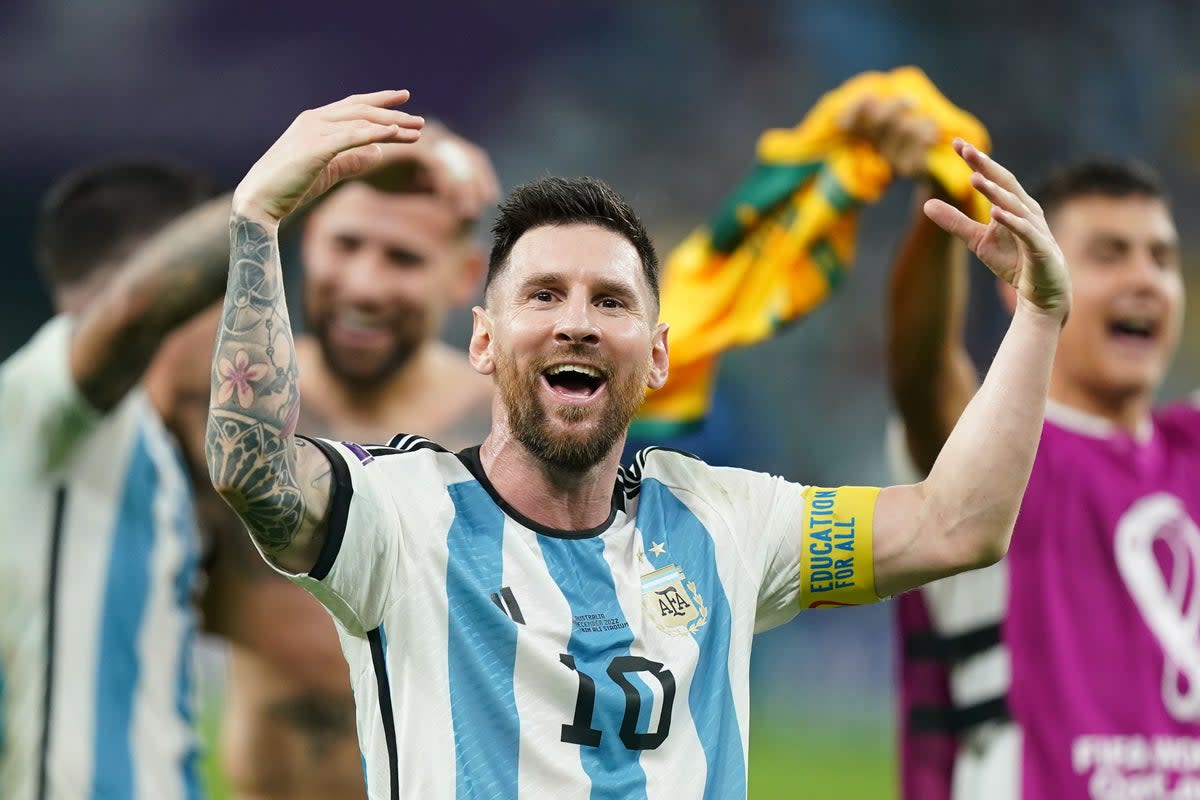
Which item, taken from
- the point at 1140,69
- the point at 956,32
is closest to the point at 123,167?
the point at 956,32

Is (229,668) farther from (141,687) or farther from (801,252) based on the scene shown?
(801,252)

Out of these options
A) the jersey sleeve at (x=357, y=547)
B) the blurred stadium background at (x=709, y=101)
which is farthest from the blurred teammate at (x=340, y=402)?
the blurred stadium background at (x=709, y=101)

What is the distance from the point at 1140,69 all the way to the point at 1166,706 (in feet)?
30.1

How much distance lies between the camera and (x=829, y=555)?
243 cm

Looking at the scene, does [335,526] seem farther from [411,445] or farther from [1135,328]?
[1135,328]

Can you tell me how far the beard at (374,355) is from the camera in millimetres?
5629

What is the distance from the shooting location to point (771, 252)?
14.6 ft

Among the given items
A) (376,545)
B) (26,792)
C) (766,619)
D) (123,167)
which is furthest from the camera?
(123,167)

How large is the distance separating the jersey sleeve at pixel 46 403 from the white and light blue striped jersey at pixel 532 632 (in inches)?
75.1

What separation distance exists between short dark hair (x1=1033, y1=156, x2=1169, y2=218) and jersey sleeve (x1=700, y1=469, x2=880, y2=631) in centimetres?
273

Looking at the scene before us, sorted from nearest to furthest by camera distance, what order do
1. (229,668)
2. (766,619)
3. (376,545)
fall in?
(376,545), (766,619), (229,668)

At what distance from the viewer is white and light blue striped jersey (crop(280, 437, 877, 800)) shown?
2.10 metres

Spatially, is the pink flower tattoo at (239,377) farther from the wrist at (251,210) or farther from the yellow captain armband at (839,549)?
the yellow captain armband at (839,549)

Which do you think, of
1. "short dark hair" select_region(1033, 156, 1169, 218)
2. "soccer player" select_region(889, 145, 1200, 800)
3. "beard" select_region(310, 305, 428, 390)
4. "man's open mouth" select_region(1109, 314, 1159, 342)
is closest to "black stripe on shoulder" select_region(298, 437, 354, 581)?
"soccer player" select_region(889, 145, 1200, 800)
